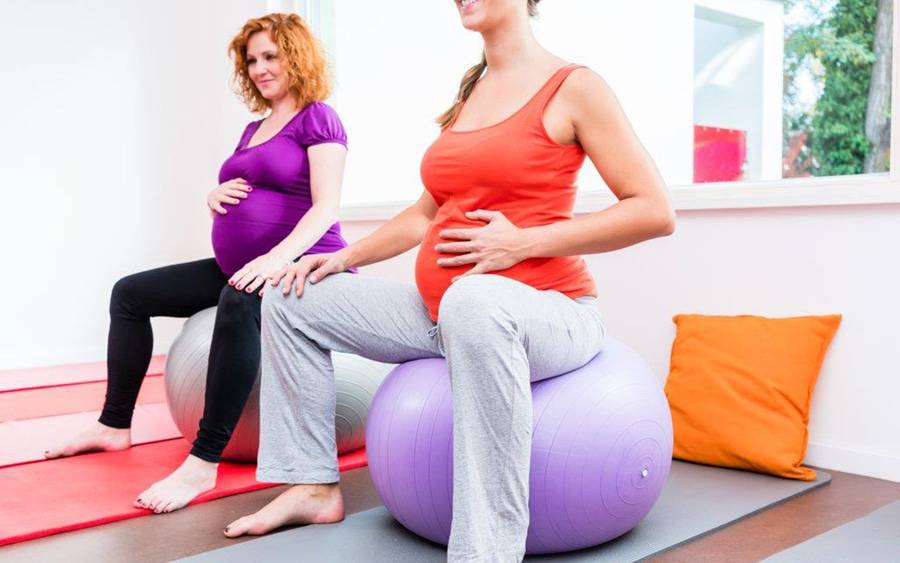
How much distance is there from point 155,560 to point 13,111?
3.30m

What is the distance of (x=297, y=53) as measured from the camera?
2.59 meters

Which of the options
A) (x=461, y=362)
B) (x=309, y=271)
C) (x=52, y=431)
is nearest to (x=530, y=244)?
(x=461, y=362)

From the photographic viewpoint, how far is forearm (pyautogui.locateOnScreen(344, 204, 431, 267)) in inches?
80.4

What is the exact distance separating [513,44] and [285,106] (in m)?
0.98

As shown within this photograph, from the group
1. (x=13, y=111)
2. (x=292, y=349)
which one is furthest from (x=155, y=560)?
(x=13, y=111)

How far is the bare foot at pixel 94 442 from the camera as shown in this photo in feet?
8.70

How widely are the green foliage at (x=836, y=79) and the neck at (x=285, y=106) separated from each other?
1.41m

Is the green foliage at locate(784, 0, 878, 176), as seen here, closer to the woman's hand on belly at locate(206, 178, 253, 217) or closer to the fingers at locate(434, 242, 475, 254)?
the fingers at locate(434, 242, 475, 254)

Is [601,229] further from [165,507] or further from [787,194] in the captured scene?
[165,507]

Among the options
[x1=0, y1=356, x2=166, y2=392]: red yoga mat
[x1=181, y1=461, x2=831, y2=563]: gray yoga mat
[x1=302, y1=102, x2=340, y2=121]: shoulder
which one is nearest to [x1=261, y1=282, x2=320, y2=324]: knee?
[x1=181, y1=461, x2=831, y2=563]: gray yoga mat

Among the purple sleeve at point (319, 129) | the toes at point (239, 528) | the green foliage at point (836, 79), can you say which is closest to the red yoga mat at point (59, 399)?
the purple sleeve at point (319, 129)

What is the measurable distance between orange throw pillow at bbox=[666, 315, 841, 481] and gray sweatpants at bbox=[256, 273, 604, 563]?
32.7 inches

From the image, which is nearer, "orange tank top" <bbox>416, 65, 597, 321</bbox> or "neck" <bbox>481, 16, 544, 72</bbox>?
"orange tank top" <bbox>416, 65, 597, 321</bbox>

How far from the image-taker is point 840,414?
248 cm
